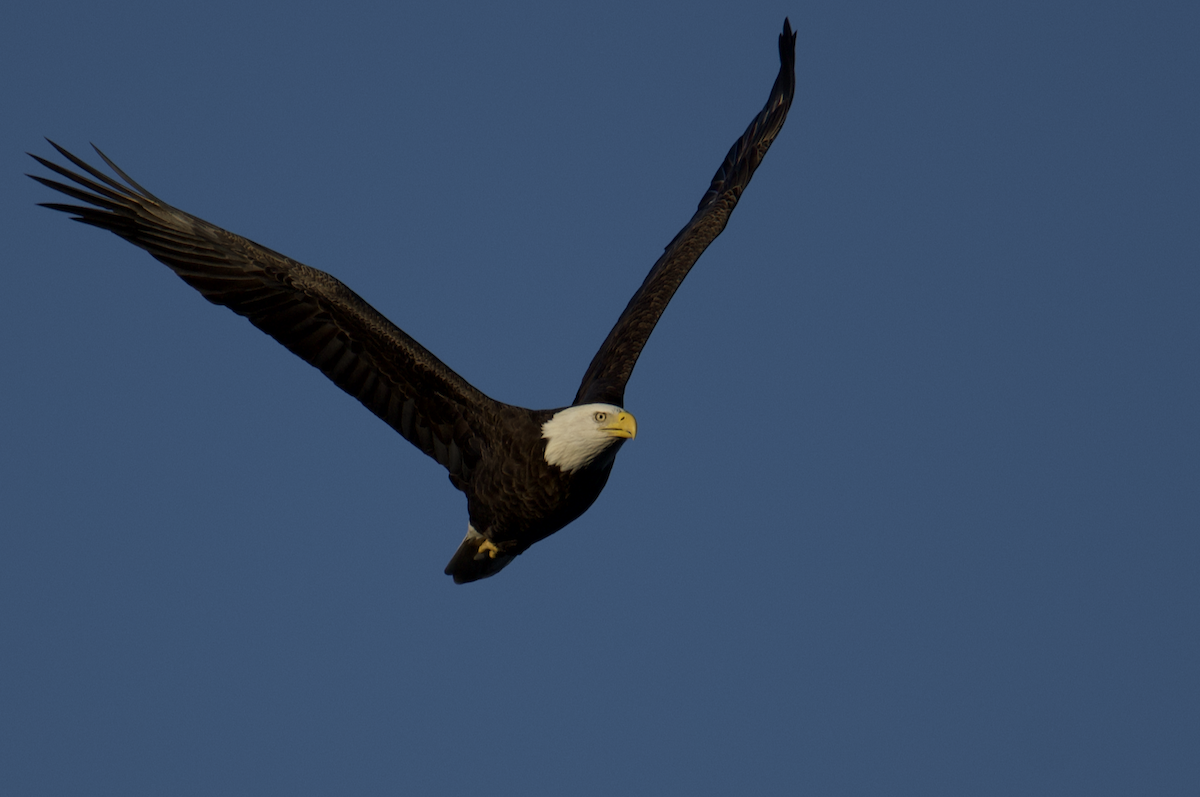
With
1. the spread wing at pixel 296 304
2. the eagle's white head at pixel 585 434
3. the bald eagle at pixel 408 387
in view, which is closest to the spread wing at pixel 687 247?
the bald eagle at pixel 408 387

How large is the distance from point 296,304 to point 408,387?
992 millimetres

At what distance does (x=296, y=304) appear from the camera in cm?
959

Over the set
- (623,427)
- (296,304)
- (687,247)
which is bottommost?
(296,304)

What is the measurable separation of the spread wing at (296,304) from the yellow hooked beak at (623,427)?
984 mm

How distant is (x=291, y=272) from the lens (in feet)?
31.0

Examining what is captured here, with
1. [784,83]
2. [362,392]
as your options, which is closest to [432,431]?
[362,392]

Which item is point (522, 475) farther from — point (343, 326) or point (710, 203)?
point (710, 203)

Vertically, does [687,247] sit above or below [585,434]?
above

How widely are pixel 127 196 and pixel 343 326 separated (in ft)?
5.38

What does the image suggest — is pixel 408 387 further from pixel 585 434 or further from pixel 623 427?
pixel 623 427

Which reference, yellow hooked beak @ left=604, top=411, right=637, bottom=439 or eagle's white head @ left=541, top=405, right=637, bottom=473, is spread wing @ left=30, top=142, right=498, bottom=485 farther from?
yellow hooked beak @ left=604, top=411, right=637, bottom=439

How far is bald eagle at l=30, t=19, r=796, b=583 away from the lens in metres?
9.39

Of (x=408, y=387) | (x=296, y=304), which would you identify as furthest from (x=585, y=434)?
(x=296, y=304)

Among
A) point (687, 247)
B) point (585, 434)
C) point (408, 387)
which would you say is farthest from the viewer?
point (687, 247)
